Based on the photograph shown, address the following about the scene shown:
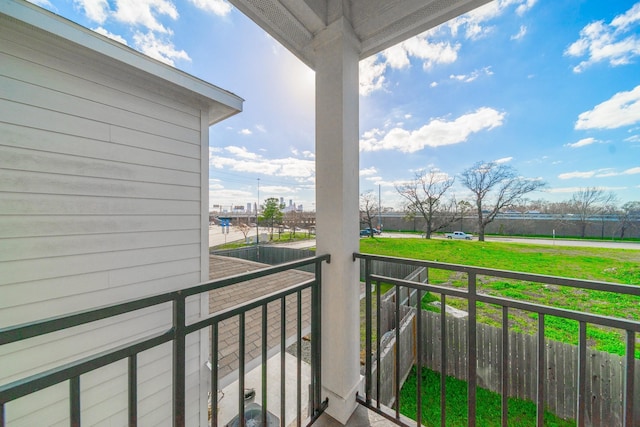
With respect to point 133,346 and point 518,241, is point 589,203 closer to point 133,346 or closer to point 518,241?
point 518,241

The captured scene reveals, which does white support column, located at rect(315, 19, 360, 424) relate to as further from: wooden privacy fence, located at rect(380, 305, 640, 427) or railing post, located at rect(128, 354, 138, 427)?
wooden privacy fence, located at rect(380, 305, 640, 427)

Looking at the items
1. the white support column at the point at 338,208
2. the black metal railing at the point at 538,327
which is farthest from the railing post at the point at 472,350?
the white support column at the point at 338,208

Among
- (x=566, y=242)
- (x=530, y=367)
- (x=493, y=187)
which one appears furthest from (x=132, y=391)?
(x=493, y=187)

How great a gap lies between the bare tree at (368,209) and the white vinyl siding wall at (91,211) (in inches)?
114

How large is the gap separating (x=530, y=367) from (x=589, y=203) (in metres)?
2.24

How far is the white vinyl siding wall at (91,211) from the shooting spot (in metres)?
1.45

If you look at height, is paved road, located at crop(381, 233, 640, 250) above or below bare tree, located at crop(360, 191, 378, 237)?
below

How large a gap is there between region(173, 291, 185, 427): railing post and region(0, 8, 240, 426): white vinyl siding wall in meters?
1.43

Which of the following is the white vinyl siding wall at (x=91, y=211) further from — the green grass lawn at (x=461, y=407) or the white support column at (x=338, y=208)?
the green grass lawn at (x=461, y=407)

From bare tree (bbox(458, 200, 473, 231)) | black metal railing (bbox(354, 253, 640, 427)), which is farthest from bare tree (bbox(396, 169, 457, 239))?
black metal railing (bbox(354, 253, 640, 427))

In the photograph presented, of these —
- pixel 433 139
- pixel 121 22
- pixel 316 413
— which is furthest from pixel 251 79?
pixel 433 139

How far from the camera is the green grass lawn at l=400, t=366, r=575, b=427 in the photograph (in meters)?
2.65

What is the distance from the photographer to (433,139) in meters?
4.83

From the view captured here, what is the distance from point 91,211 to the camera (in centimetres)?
171
